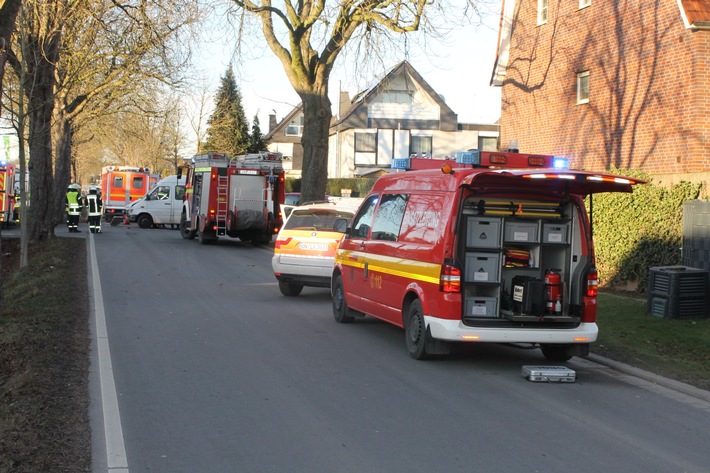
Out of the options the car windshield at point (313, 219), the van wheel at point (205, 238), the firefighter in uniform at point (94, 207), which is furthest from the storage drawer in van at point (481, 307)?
the firefighter in uniform at point (94, 207)

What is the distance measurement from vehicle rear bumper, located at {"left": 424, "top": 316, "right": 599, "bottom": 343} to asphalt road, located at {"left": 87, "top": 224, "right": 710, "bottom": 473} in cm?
38

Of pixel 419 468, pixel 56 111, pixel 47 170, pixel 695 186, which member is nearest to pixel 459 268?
pixel 419 468

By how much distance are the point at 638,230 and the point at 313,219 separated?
6.17 metres

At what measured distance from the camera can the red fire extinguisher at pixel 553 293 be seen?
9.48 m

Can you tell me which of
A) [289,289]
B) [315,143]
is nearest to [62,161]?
[315,143]

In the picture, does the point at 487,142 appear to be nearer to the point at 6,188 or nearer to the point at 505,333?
the point at 6,188

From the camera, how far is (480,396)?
26.4ft

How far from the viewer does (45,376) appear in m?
8.06

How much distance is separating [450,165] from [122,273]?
11284 millimetres

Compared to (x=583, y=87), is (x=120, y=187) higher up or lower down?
lower down

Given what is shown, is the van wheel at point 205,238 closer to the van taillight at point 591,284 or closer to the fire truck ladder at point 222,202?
the fire truck ladder at point 222,202

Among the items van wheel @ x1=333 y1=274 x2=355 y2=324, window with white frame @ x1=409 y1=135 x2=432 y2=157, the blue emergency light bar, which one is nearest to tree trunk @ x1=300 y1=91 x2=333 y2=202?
van wheel @ x1=333 y1=274 x2=355 y2=324

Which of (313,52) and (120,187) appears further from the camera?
(120,187)

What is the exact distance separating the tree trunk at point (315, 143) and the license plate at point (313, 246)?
11.2 meters
